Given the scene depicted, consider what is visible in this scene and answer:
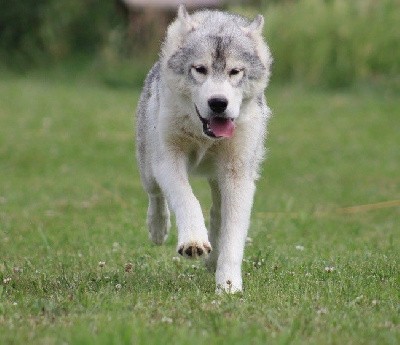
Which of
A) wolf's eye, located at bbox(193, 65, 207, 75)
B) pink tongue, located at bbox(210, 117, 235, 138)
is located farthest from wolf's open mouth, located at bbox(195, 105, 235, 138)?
wolf's eye, located at bbox(193, 65, 207, 75)

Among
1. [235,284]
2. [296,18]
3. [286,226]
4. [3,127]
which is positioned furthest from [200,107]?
[296,18]

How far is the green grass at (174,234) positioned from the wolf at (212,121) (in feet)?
1.18

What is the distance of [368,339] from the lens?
4.68m

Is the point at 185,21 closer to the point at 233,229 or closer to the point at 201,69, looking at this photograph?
the point at 201,69

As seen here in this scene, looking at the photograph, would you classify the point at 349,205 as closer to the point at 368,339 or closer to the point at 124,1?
the point at 368,339

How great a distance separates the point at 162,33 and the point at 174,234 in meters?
14.9

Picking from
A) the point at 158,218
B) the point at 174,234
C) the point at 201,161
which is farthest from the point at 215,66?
the point at 174,234

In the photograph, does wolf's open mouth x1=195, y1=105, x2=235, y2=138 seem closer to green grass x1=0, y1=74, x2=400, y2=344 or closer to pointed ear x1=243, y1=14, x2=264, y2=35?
pointed ear x1=243, y1=14, x2=264, y2=35

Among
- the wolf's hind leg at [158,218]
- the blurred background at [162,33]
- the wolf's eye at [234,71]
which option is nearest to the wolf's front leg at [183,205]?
the wolf's eye at [234,71]

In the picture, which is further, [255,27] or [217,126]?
[255,27]

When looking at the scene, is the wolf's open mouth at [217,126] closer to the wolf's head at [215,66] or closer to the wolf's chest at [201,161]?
the wolf's head at [215,66]

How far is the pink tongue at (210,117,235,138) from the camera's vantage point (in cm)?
614

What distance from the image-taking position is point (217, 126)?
243 inches

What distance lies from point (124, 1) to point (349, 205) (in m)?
14.8
